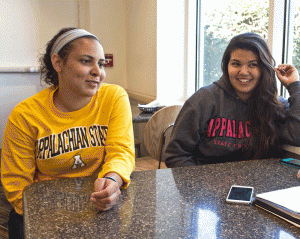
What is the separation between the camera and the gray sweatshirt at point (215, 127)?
151 cm

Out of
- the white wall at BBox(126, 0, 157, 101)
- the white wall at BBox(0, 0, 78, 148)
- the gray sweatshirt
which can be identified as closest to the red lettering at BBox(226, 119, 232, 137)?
the gray sweatshirt

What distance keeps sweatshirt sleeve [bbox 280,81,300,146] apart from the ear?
3.45 feet

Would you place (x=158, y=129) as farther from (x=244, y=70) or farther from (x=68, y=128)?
(x=68, y=128)

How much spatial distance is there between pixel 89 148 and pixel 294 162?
800 millimetres

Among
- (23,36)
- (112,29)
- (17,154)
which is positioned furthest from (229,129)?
(23,36)

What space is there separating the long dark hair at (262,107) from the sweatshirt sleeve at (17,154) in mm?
953

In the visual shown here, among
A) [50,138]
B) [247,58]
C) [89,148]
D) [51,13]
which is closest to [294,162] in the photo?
[247,58]

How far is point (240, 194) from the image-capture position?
0.92 metres

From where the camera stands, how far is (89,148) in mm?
1263

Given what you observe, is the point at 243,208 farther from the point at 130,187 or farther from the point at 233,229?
the point at 130,187

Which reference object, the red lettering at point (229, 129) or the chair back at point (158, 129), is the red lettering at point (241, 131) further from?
the chair back at point (158, 129)

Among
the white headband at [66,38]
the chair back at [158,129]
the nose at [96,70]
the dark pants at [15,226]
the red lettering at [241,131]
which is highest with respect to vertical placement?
the white headband at [66,38]

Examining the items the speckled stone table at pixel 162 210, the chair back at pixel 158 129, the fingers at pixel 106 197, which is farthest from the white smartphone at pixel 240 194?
the chair back at pixel 158 129

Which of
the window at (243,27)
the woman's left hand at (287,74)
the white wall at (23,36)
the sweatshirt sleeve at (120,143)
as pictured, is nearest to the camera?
the sweatshirt sleeve at (120,143)
